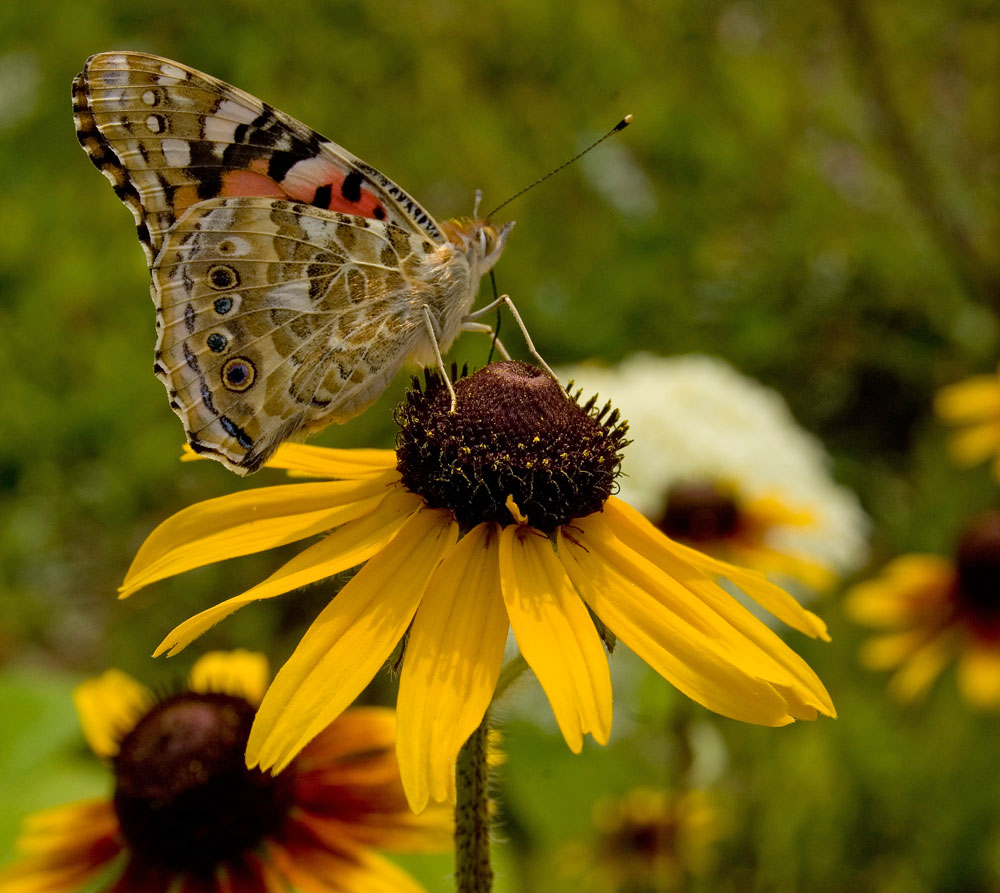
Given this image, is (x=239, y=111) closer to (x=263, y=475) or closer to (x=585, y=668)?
A: (x=585, y=668)

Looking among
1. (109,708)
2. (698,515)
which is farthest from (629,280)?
(109,708)

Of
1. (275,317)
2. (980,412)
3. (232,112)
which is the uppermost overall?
(980,412)

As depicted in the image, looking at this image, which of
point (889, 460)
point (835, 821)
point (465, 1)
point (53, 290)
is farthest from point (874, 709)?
point (465, 1)

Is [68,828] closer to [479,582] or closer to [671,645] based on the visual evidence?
[479,582]

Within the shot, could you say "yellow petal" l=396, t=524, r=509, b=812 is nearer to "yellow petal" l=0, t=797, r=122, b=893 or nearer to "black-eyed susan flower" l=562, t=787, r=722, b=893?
"yellow petal" l=0, t=797, r=122, b=893

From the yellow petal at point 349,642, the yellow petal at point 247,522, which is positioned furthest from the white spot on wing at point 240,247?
the yellow petal at point 349,642

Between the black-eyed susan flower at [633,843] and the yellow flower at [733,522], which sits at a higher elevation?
the yellow flower at [733,522]

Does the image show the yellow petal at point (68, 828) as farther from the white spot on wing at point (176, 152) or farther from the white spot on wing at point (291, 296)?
the white spot on wing at point (176, 152)
